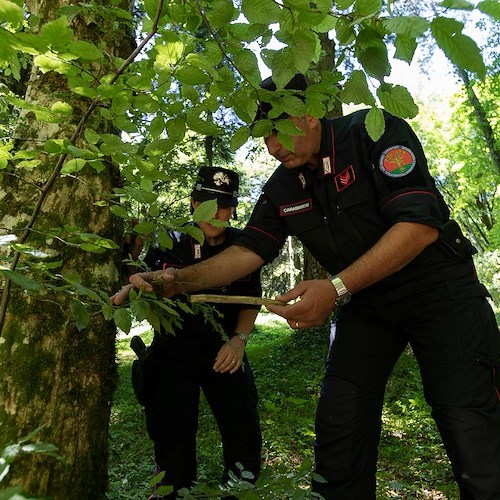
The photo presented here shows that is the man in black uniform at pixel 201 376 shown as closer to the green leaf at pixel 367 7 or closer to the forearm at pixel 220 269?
the forearm at pixel 220 269

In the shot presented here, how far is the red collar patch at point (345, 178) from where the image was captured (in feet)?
7.63

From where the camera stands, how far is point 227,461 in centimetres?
300

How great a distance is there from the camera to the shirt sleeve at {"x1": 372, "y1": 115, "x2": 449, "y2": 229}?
2027 millimetres

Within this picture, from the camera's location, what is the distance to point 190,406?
9.53 ft

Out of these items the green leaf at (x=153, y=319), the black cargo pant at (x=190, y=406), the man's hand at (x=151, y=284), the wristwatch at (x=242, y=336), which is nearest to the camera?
the green leaf at (x=153, y=319)

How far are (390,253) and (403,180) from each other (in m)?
0.37

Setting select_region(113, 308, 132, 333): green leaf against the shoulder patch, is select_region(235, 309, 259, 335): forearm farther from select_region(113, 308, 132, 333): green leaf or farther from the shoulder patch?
select_region(113, 308, 132, 333): green leaf

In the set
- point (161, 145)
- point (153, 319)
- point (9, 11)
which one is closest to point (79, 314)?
point (153, 319)

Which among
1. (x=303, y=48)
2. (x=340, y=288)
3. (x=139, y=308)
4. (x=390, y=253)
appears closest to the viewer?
(x=303, y=48)

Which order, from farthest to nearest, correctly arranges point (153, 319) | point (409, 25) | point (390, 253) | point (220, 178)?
point (220, 178)
point (390, 253)
point (153, 319)
point (409, 25)

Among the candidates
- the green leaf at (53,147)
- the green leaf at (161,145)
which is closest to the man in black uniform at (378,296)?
the green leaf at (161,145)

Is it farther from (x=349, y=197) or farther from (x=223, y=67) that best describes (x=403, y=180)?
(x=223, y=67)

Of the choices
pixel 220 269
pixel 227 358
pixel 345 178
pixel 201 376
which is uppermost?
pixel 345 178

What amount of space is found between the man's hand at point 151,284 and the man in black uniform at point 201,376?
2.19 ft
